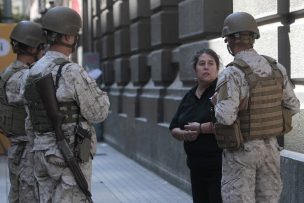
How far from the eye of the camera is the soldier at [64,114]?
4.52 metres

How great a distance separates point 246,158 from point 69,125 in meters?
1.20

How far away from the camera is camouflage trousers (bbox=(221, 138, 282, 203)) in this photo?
449cm

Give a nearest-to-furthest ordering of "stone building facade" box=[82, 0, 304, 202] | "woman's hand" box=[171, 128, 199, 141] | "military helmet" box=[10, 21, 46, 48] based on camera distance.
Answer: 1. "woman's hand" box=[171, 128, 199, 141]
2. "military helmet" box=[10, 21, 46, 48]
3. "stone building facade" box=[82, 0, 304, 202]

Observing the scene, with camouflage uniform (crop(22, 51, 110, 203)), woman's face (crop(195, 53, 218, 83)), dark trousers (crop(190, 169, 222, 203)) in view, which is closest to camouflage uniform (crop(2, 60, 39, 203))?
camouflage uniform (crop(22, 51, 110, 203))

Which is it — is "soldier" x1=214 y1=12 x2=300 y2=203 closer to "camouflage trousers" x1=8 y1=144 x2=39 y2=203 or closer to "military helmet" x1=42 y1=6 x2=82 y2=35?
"military helmet" x1=42 y1=6 x2=82 y2=35

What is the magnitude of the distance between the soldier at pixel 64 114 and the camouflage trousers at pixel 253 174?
3.07 ft

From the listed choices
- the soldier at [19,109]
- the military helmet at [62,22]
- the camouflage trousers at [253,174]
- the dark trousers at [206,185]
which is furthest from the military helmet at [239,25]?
the soldier at [19,109]

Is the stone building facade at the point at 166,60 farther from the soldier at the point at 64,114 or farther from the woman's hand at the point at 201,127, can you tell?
the soldier at the point at 64,114

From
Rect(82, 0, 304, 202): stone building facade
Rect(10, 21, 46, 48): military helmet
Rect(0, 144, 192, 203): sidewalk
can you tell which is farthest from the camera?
Rect(0, 144, 192, 203): sidewalk

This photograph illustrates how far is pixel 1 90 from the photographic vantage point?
5.84 metres

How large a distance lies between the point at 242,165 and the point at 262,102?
1.44 ft

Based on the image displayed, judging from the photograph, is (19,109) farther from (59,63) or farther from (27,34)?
(59,63)

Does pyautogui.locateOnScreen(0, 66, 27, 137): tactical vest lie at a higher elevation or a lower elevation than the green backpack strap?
lower

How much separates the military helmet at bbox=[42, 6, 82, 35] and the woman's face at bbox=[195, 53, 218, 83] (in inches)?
48.4
